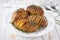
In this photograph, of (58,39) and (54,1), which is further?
(54,1)

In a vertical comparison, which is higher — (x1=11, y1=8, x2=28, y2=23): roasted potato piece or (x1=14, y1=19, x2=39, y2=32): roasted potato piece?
(x1=11, y1=8, x2=28, y2=23): roasted potato piece

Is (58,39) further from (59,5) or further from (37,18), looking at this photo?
(59,5)

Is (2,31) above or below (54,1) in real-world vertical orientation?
below

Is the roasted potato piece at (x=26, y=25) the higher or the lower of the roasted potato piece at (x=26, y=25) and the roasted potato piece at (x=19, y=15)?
the lower

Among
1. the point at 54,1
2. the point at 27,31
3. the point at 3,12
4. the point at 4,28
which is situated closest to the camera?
the point at 27,31

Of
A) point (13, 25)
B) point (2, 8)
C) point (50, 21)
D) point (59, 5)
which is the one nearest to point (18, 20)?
point (13, 25)
